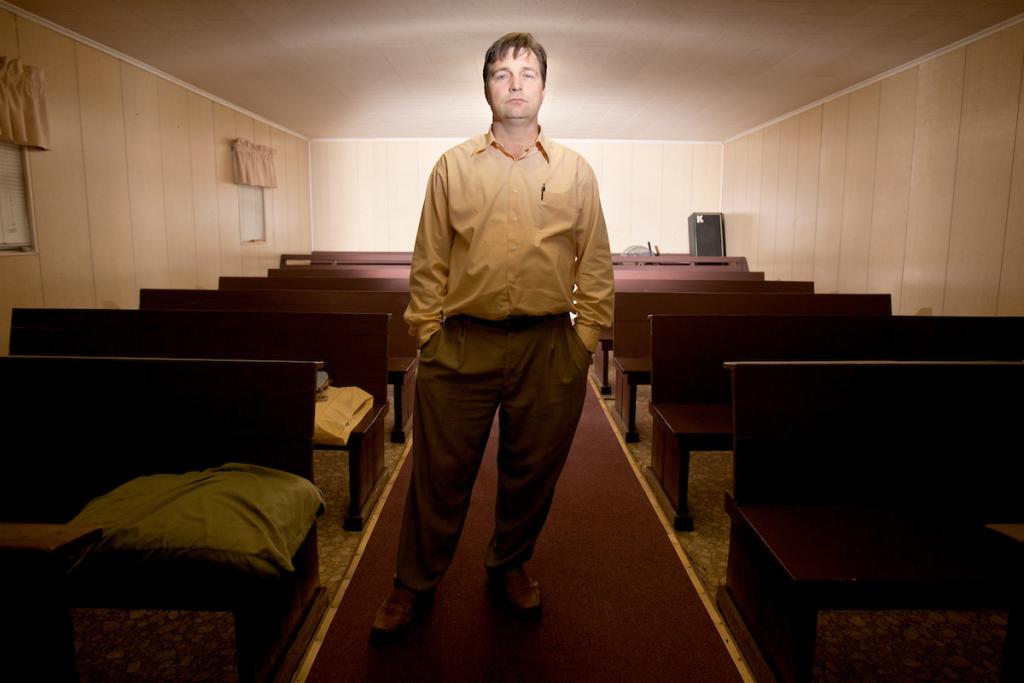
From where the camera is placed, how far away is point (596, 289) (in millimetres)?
1715

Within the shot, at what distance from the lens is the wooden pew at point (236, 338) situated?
8.57 feet

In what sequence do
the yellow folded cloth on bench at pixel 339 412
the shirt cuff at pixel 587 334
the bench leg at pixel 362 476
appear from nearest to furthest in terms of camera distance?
1. the shirt cuff at pixel 587 334
2. the yellow folded cloth on bench at pixel 339 412
3. the bench leg at pixel 362 476

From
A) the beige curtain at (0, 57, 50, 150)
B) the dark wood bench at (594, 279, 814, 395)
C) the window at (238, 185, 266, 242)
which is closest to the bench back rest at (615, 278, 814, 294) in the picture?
the dark wood bench at (594, 279, 814, 395)

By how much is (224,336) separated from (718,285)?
3329 millimetres

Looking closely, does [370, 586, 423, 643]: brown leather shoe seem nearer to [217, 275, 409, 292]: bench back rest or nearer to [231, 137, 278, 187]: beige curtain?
[217, 275, 409, 292]: bench back rest

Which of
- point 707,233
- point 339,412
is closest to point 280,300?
point 339,412

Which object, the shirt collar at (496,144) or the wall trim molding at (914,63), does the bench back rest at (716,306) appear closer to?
the shirt collar at (496,144)

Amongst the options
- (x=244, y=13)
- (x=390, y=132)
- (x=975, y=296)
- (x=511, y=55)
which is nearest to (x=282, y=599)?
(x=511, y=55)

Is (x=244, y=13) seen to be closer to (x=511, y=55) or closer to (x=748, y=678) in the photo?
(x=511, y=55)

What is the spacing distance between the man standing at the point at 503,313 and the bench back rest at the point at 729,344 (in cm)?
108

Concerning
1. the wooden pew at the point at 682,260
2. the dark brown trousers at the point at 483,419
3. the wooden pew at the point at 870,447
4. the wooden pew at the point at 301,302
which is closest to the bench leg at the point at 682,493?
the wooden pew at the point at 870,447

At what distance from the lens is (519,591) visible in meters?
1.85

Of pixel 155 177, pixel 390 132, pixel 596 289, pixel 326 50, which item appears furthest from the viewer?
pixel 390 132

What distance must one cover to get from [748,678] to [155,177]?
5.92 metres
